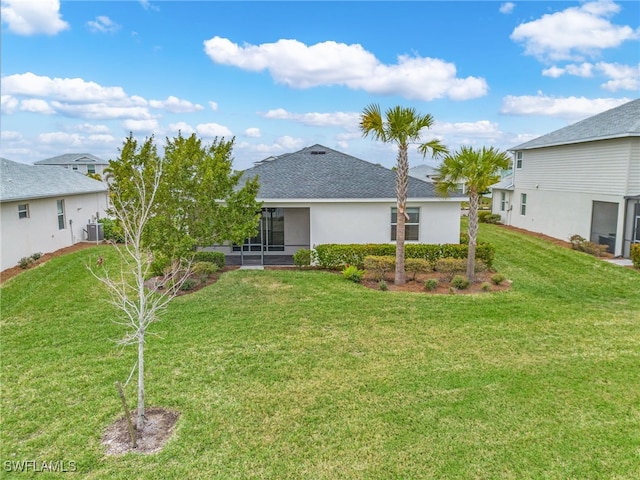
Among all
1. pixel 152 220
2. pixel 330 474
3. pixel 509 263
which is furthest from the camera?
pixel 509 263

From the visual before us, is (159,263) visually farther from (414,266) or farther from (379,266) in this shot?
(414,266)

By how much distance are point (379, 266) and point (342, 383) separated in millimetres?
7392

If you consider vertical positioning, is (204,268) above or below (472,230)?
below

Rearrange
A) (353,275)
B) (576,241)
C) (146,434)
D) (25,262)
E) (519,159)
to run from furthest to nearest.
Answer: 1. (519,159)
2. (576,241)
3. (25,262)
4. (353,275)
5. (146,434)

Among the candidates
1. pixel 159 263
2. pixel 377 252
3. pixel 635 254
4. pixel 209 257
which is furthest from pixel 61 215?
pixel 635 254

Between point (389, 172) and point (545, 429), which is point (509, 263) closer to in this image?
A: point (389, 172)

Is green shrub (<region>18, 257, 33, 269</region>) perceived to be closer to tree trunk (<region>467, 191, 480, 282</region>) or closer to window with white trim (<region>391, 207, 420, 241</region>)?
window with white trim (<region>391, 207, 420, 241</region>)

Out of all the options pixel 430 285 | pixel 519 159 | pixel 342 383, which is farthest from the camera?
pixel 519 159

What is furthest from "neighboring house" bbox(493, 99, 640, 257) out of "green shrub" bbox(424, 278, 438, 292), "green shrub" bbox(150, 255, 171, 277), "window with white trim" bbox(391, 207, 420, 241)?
"green shrub" bbox(150, 255, 171, 277)

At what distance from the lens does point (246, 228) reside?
12.3 meters

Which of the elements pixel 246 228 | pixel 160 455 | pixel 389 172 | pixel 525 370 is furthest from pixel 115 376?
pixel 389 172

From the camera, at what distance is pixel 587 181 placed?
1902 cm

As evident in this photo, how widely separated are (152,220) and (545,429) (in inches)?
394

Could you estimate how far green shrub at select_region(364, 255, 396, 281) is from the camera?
13828 millimetres
